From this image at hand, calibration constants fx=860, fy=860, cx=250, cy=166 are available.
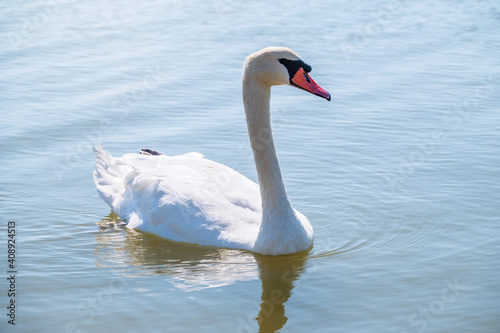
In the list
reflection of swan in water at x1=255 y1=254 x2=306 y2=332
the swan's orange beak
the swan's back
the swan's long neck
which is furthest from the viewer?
the swan's back

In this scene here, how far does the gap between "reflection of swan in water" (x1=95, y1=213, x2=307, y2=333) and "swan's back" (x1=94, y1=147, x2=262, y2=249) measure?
4.5 inches

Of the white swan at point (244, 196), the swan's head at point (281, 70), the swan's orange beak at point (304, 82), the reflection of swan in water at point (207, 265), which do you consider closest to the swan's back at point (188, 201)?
the white swan at point (244, 196)

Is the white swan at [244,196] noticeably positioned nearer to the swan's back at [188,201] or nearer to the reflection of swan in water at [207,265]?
the swan's back at [188,201]

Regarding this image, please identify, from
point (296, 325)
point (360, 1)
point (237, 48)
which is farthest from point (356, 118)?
point (360, 1)

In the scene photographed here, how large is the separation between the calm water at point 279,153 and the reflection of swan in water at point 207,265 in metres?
0.02

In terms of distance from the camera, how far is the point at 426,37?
17.5 m

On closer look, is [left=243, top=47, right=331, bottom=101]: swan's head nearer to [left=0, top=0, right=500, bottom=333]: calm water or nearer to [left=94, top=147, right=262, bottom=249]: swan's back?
[left=94, top=147, right=262, bottom=249]: swan's back

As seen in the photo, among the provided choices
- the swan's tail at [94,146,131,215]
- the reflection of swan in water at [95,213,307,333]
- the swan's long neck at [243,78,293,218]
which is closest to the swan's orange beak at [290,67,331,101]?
the swan's long neck at [243,78,293,218]

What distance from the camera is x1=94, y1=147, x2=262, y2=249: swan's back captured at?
29.3 ft

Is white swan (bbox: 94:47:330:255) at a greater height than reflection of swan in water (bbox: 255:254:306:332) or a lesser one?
greater

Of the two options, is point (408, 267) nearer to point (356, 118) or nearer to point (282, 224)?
point (282, 224)

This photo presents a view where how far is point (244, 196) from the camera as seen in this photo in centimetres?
941

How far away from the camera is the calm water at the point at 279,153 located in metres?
7.92

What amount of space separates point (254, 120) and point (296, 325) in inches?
92.9
